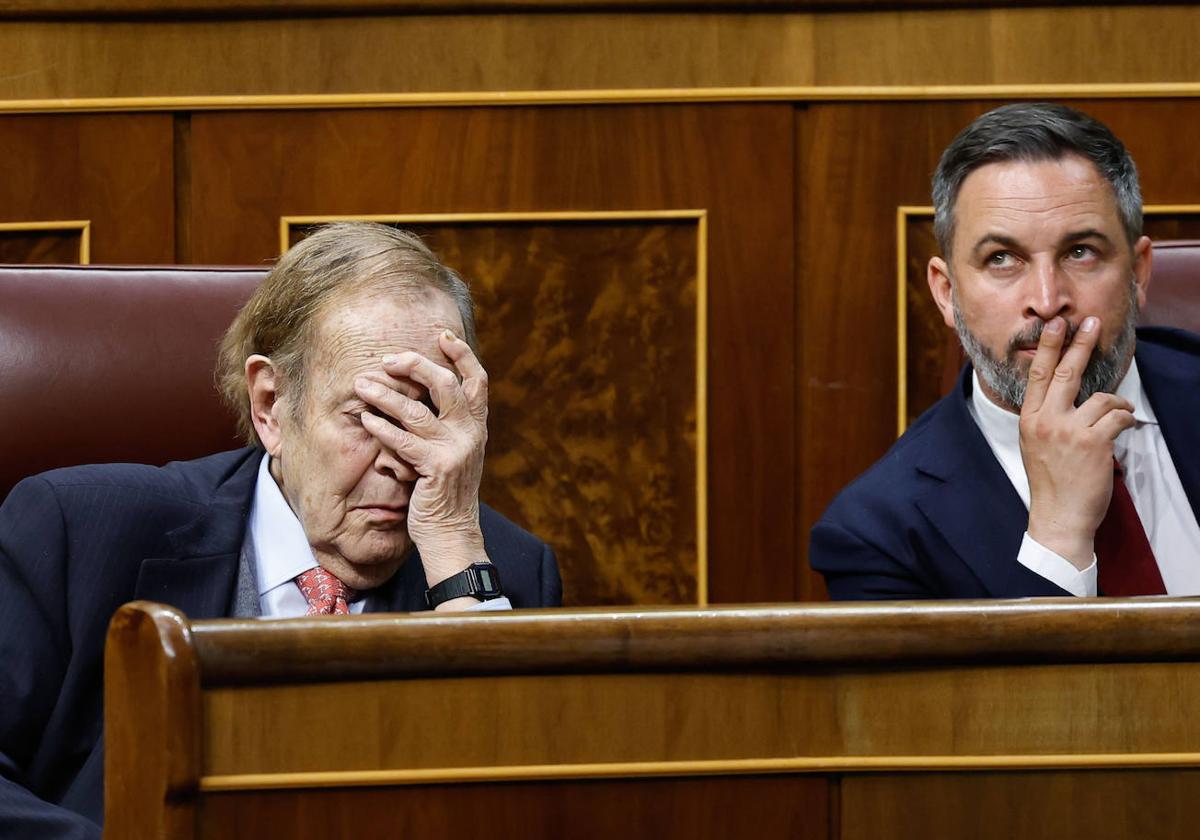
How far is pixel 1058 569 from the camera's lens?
137 centimetres

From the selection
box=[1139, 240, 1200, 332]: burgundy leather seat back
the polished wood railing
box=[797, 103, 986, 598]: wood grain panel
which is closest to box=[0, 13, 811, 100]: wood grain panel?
box=[797, 103, 986, 598]: wood grain panel

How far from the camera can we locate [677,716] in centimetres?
82

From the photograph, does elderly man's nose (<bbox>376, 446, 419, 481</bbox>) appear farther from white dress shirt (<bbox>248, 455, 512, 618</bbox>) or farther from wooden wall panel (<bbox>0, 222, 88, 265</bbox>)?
wooden wall panel (<bbox>0, 222, 88, 265</bbox>)

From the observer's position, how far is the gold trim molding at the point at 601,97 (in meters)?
1.86

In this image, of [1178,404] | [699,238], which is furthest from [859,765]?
[699,238]

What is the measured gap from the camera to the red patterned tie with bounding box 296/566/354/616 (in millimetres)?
1295

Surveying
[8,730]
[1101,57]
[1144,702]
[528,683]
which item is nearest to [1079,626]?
[1144,702]

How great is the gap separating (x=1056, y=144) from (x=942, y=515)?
1.35 ft

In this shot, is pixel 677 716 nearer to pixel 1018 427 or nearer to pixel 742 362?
pixel 1018 427

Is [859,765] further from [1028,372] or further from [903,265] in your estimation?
[903,265]

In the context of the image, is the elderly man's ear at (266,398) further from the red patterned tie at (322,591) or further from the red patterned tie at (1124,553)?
the red patterned tie at (1124,553)

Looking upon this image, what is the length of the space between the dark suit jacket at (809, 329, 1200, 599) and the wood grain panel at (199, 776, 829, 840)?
2.05 feet

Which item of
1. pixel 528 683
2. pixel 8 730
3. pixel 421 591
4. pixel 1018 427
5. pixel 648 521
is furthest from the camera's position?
pixel 648 521

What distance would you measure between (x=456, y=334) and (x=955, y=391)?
0.54 metres
